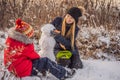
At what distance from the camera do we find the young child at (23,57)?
17.8 ft

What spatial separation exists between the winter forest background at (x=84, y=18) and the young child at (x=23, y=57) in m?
1.89

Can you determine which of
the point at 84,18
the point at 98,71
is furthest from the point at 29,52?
the point at 84,18

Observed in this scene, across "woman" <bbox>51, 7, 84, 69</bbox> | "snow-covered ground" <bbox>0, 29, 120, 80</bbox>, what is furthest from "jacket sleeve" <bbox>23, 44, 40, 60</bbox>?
"woman" <bbox>51, 7, 84, 69</bbox>

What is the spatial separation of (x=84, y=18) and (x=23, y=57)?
2987mm

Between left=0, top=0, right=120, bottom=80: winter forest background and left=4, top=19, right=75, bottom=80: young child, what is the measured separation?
6.22 feet

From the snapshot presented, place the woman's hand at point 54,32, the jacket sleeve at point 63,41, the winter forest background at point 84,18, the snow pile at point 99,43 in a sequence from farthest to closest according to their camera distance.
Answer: the winter forest background at point 84,18 → the snow pile at point 99,43 → the jacket sleeve at point 63,41 → the woman's hand at point 54,32

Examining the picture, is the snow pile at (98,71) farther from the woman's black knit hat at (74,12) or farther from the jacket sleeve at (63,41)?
the woman's black knit hat at (74,12)

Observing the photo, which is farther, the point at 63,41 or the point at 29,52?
the point at 63,41

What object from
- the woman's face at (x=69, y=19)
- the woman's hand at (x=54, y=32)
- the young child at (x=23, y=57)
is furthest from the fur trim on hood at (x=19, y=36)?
the woman's face at (x=69, y=19)

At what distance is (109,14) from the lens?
887cm

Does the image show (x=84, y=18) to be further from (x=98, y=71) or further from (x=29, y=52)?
(x=29, y=52)

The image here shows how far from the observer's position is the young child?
5438 mm

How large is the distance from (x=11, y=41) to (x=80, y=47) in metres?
2.42

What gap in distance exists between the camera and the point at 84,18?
326 inches
